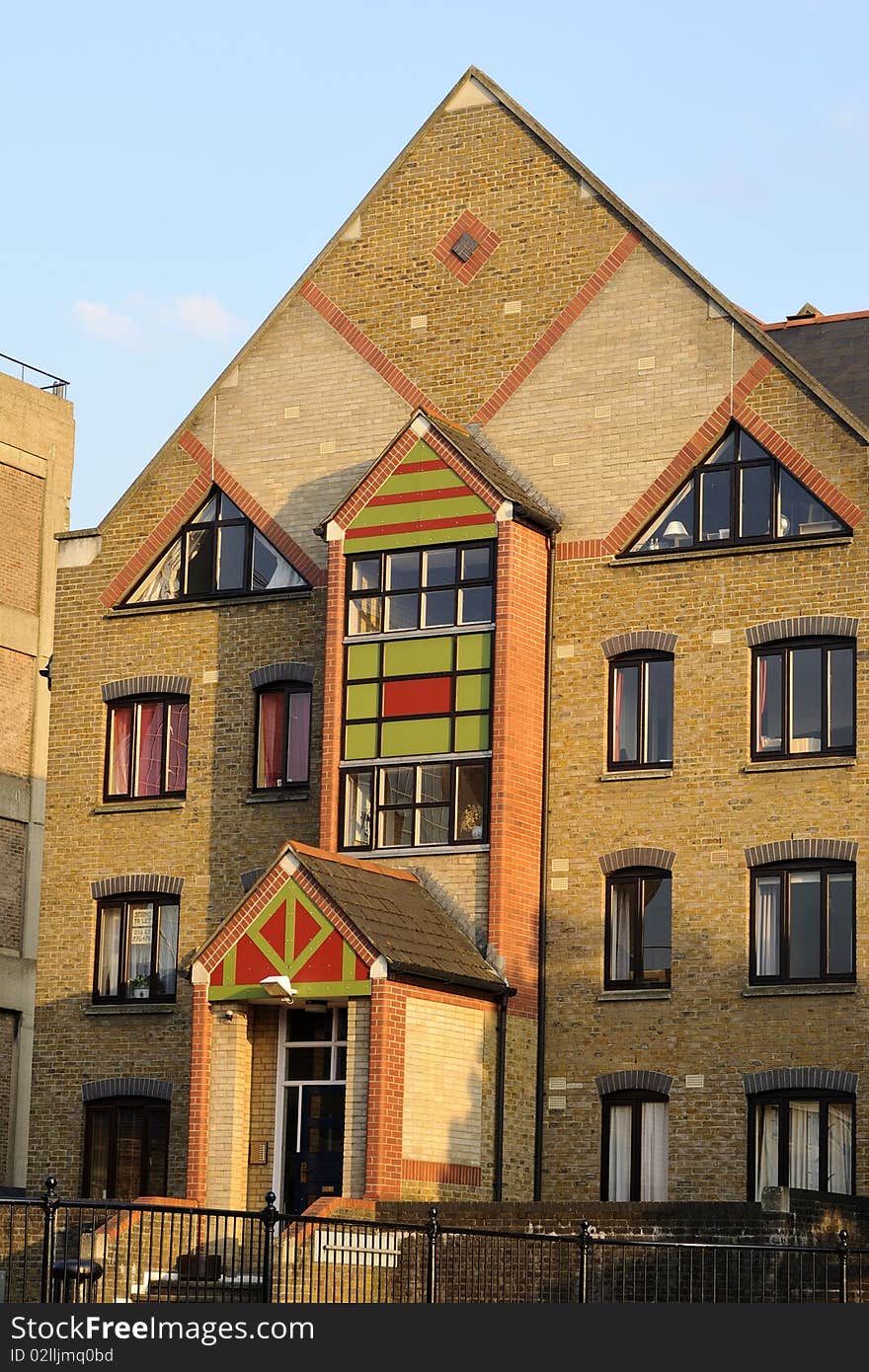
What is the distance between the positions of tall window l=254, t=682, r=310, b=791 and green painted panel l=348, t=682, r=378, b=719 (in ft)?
5.12

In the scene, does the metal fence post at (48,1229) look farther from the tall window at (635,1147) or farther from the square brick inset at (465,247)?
the square brick inset at (465,247)

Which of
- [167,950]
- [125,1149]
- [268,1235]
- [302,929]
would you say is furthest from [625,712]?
[268,1235]

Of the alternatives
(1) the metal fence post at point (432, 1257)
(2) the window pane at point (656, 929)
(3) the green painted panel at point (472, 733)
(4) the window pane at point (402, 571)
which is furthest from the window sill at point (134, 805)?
(1) the metal fence post at point (432, 1257)

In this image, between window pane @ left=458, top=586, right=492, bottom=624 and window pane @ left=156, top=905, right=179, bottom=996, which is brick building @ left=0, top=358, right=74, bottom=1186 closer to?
window pane @ left=156, top=905, right=179, bottom=996

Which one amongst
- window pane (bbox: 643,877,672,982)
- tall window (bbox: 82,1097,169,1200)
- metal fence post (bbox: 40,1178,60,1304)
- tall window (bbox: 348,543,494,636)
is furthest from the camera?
tall window (bbox: 82,1097,169,1200)

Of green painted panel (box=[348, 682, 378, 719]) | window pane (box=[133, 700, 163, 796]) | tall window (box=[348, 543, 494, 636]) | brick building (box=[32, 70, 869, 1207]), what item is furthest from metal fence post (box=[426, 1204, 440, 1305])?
window pane (box=[133, 700, 163, 796])

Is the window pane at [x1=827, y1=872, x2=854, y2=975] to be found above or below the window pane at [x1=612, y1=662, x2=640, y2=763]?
below

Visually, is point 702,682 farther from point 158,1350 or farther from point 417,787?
point 158,1350

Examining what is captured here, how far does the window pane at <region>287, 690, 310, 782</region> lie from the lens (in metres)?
34.7

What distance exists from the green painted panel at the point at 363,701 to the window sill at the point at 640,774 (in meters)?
3.43

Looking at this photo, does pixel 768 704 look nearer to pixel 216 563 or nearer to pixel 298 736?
pixel 298 736

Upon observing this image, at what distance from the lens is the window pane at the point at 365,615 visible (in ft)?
110

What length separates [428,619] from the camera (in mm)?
33281

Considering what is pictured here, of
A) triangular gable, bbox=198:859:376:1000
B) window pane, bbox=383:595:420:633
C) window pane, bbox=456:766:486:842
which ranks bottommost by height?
triangular gable, bbox=198:859:376:1000
